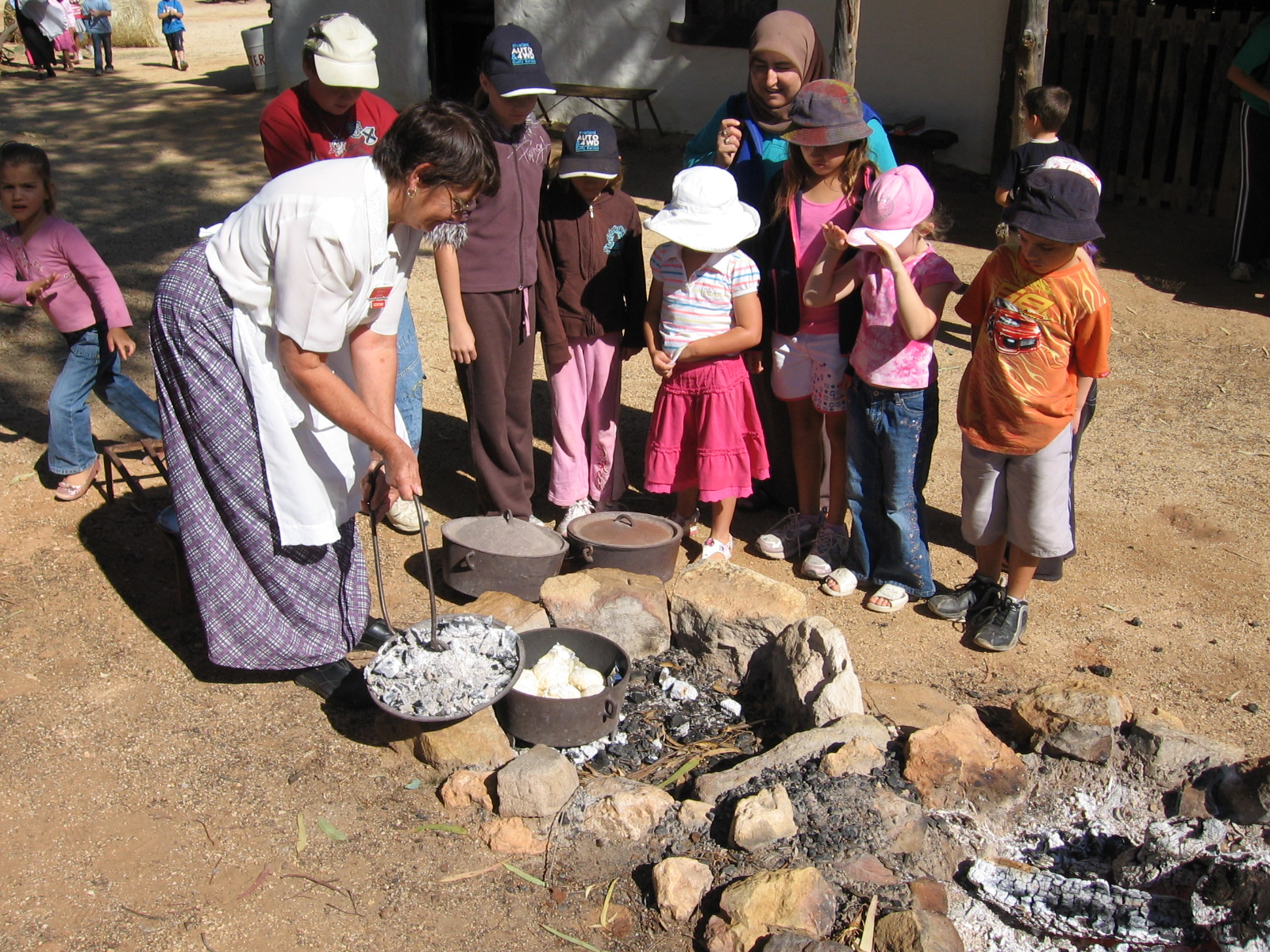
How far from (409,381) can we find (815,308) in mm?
1678

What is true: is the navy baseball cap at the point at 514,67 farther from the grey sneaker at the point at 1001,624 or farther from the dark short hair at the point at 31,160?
the grey sneaker at the point at 1001,624

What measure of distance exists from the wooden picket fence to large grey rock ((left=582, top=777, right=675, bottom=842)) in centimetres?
818

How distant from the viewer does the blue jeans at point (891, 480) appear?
12.8ft

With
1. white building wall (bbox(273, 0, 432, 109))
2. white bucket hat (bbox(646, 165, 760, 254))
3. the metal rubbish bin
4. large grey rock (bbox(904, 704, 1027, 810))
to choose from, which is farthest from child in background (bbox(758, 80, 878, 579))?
the metal rubbish bin

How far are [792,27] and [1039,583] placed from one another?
2.37m

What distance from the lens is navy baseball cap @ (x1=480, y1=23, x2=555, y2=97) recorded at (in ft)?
12.4

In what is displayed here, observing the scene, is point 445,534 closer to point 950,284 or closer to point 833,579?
point 833,579

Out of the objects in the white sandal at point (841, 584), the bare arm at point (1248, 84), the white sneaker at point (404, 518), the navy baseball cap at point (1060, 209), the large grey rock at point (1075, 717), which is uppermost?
the bare arm at point (1248, 84)

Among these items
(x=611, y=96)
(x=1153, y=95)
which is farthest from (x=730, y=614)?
(x=611, y=96)

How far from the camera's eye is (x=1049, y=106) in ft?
17.3

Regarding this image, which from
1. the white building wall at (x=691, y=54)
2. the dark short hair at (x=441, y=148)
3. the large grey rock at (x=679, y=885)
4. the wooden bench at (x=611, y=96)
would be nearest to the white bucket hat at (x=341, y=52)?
the dark short hair at (x=441, y=148)

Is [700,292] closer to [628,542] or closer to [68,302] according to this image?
[628,542]

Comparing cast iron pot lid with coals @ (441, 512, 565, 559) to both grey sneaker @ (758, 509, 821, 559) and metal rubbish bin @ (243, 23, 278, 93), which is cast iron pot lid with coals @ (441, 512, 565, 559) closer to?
grey sneaker @ (758, 509, 821, 559)

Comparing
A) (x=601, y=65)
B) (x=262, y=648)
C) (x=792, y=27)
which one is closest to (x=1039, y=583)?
(x=792, y=27)
